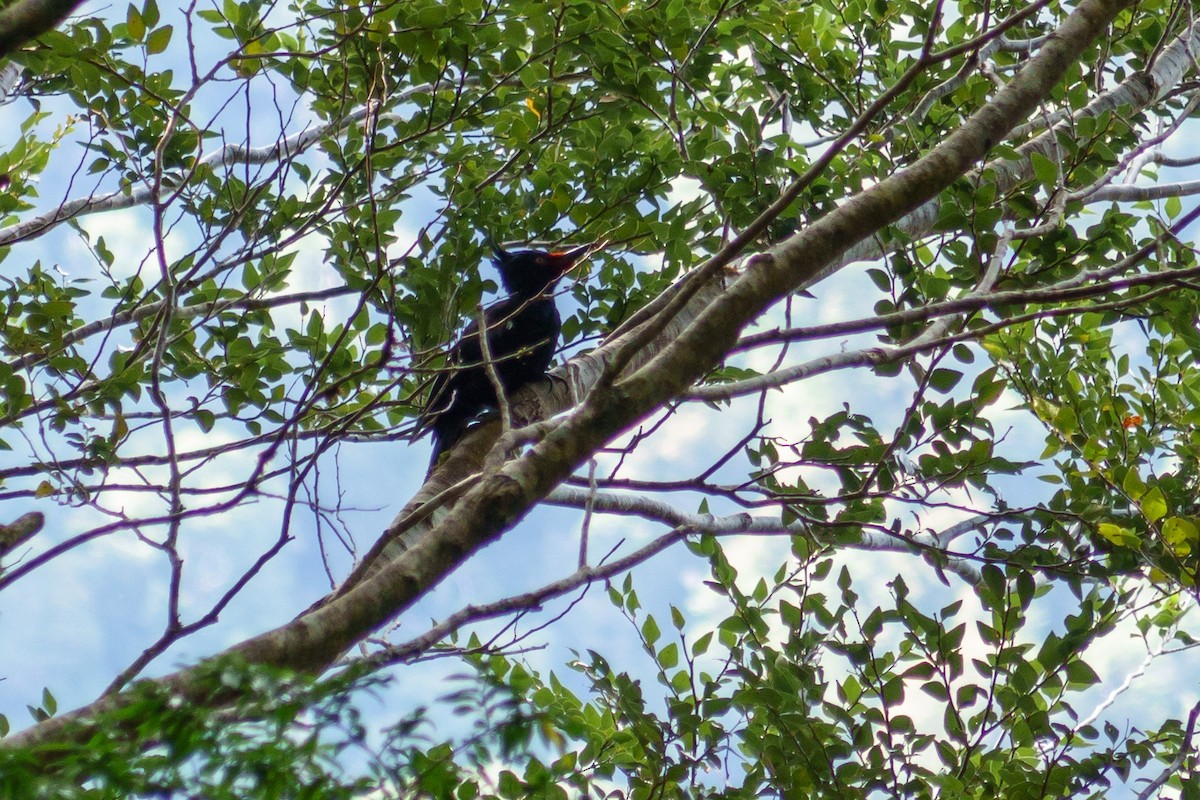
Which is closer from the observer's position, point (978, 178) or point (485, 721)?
point (485, 721)

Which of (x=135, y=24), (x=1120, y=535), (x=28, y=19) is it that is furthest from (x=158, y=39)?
(x=1120, y=535)

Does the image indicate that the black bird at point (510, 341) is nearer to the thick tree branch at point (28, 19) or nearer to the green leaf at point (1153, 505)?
the green leaf at point (1153, 505)

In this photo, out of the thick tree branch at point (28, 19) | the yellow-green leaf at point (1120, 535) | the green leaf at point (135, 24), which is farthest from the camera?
the green leaf at point (135, 24)

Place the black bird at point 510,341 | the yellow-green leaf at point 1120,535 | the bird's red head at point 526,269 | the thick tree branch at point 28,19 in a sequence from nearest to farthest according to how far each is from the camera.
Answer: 1. the thick tree branch at point 28,19
2. the yellow-green leaf at point 1120,535
3. the black bird at point 510,341
4. the bird's red head at point 526,269

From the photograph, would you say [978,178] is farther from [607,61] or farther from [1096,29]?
[607,61]

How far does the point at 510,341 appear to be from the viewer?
4.96 m

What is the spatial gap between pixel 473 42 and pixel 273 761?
2.62 metres

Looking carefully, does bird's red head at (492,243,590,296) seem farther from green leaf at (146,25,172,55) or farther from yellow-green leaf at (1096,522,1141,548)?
yellow-green leaf at (1096,522,1141,548)

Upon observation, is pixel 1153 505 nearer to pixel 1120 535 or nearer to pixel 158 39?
pixel 1120 535

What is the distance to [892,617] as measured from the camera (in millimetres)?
3018

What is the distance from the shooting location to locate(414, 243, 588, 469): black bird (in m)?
4.58

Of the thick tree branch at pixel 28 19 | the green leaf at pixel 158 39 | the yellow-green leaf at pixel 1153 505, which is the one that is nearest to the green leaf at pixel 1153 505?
the yellow-green leaf at pixel 1153 505

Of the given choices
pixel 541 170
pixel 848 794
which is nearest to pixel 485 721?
pixel 848 794

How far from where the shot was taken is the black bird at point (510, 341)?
458 centimetres
